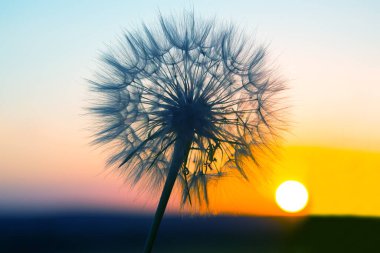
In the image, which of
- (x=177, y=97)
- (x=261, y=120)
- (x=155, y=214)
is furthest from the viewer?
(x=261, y=120)

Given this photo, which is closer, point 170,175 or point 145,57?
point 170,175

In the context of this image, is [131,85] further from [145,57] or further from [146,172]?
[146,172]

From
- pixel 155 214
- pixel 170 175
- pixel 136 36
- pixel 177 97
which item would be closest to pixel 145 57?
pixel 136 36
